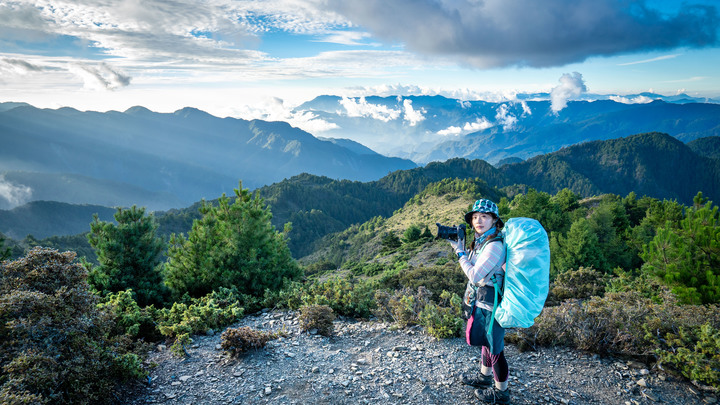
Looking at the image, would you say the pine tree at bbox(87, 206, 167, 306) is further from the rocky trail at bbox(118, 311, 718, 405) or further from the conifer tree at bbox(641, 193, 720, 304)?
the conifer tree at bbox(641, 193, 720, 304)

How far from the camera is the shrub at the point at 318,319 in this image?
7.55 m

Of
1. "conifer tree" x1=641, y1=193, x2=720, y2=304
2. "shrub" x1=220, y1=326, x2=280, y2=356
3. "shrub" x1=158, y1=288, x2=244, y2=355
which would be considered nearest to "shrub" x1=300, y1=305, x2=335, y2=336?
"shrub" x1=220, y1=326, x2=280, y2=356

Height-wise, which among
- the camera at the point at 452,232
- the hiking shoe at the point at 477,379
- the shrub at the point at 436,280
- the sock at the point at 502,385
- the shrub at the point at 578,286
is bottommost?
the shrub at the point at 436,280

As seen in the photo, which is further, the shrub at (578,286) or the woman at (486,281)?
the shrub at (578,286)

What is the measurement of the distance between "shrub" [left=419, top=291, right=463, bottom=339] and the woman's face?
3213 mm

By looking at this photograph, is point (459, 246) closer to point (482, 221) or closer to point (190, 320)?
point (482, 221)

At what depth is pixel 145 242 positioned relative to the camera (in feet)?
37.5

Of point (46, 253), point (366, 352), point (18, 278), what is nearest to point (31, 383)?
point (18, 278)

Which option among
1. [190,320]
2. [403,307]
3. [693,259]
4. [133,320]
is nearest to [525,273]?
[403,307]

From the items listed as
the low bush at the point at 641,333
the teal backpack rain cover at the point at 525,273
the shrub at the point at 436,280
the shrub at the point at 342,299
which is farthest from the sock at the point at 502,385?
the shrub at the point at 436,280

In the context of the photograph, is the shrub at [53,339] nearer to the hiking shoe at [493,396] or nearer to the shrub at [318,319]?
the shrub at [318,319]

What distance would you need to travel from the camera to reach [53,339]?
14.3 ft

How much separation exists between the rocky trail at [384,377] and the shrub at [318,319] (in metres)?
0.48

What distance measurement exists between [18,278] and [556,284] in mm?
13779
